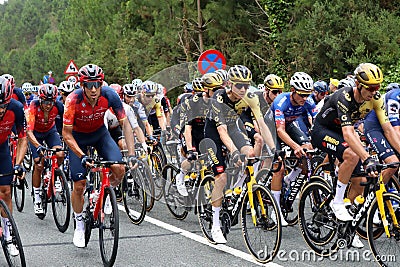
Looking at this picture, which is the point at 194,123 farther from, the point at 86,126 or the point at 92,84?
the point at 92,84

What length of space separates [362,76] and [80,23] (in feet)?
142

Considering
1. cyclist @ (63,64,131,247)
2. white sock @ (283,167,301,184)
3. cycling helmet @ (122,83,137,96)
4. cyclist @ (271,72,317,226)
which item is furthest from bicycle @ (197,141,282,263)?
cycling helmet @ (122,83,137,96)

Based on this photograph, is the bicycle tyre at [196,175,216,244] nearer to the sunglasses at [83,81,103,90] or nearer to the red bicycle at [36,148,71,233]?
the red bicycle at [36,148,71,233]

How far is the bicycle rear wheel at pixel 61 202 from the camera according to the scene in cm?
814

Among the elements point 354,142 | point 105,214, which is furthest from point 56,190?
point 354,142

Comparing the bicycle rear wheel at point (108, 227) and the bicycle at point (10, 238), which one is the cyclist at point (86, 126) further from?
the bicycle at point (10, 238)

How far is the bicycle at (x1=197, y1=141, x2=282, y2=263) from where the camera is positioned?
20.4 feet

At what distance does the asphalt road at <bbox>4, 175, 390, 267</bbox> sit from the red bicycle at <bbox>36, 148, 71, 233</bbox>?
20 centimetres

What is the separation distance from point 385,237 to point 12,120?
4056 millimetres

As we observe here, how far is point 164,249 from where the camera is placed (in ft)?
23.5

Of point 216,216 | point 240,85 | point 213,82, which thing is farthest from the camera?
point 213,82

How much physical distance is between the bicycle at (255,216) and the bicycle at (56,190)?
2.35 m

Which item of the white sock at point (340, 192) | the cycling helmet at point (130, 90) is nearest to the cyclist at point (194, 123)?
the cycling helmet at point (130, 90)

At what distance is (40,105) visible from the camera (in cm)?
915
